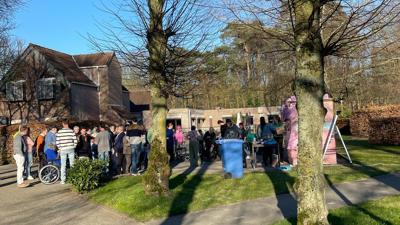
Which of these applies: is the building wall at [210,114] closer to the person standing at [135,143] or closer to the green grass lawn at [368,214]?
the person standing at [135,143]

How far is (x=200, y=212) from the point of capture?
32.3ft

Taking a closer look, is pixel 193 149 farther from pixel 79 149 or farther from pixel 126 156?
pixel 79 149

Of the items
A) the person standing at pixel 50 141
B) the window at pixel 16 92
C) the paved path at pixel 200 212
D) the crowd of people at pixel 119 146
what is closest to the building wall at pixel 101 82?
the window at pixel 16 92

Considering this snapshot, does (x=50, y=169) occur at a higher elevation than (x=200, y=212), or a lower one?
higher

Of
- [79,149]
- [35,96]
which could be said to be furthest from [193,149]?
[35,96]

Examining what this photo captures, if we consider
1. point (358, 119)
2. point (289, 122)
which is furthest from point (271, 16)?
point (358, 119)

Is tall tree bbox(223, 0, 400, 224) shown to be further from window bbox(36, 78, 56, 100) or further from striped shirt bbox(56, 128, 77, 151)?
window bbox(36, 78, 56, 100)

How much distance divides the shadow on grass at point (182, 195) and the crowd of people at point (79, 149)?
214cm

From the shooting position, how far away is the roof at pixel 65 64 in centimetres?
4462

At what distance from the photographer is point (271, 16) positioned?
7.16m

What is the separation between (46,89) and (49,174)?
29.6 m

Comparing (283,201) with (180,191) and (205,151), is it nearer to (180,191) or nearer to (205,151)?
(180,191)

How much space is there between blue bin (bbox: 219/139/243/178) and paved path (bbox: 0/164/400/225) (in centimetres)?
285

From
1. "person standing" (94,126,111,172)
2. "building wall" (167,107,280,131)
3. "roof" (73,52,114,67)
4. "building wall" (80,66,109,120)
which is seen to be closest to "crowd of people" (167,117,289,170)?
"person standing" (94,126,111,172)
